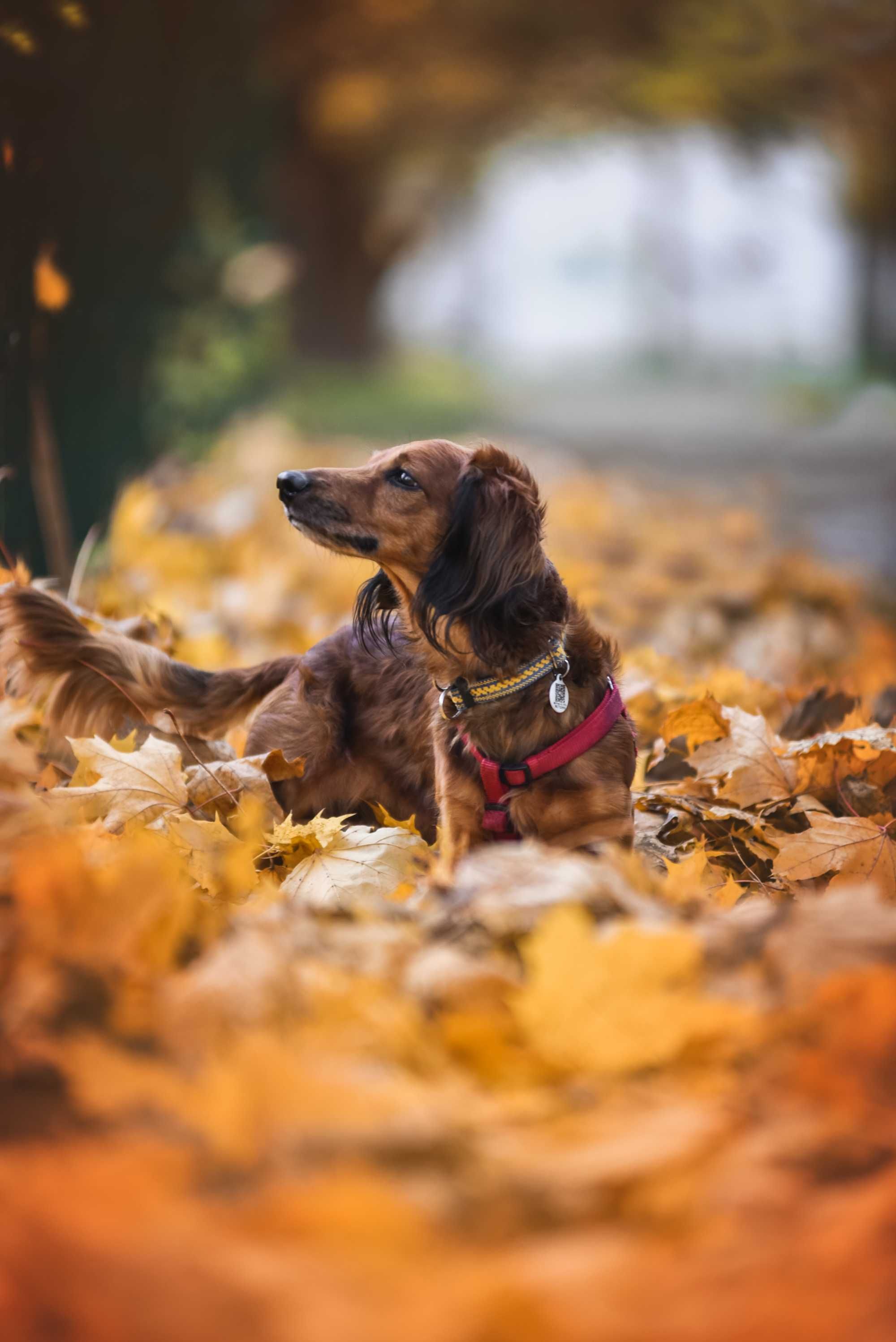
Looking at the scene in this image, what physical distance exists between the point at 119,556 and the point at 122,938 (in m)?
3.34

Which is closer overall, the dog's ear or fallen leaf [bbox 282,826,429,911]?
fallen leaf [bbox 282,826,429,911]

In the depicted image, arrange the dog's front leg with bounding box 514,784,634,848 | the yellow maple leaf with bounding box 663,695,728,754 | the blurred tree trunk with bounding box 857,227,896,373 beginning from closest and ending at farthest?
the dog's front leg with bounding box 514,784,634,848 → the yellow maple leaf with bounding box 663,695,728,754 → the blurred tree trunk with bounding box 857,227,896,373

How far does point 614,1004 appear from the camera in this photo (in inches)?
51.9

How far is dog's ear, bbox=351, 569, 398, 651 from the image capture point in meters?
2.76

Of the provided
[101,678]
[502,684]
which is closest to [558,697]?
[502,684]

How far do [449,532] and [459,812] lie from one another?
56cm

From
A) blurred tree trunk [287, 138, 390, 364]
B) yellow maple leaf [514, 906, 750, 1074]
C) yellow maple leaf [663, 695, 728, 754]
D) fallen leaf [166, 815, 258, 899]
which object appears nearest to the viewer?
yellow maple leaf [514, 906, 750, 1074]

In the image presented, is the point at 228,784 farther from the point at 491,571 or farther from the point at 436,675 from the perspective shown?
the point at 491,571

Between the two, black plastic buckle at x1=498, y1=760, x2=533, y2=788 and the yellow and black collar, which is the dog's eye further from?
black plastic buckle at x1=498, y1=760, x2=533, y2=788

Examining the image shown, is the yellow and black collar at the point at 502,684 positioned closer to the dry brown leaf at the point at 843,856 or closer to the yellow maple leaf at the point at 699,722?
the yellow maple leaf at the point at 699,722

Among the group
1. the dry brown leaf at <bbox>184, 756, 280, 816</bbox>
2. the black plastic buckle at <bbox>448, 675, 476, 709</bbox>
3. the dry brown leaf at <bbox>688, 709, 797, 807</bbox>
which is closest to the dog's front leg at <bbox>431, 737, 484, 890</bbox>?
the black plastic buckle at <bbox>448, 675, 476, 709</bbox>

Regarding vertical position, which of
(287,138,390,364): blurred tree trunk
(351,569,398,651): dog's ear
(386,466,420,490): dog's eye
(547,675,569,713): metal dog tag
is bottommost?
(547,675,569,713): metal dog tag

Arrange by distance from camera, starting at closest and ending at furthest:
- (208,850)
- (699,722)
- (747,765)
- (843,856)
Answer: (208,850)
(843,856)
(747,765)
(699,722)

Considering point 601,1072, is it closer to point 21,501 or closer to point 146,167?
point 21,501
